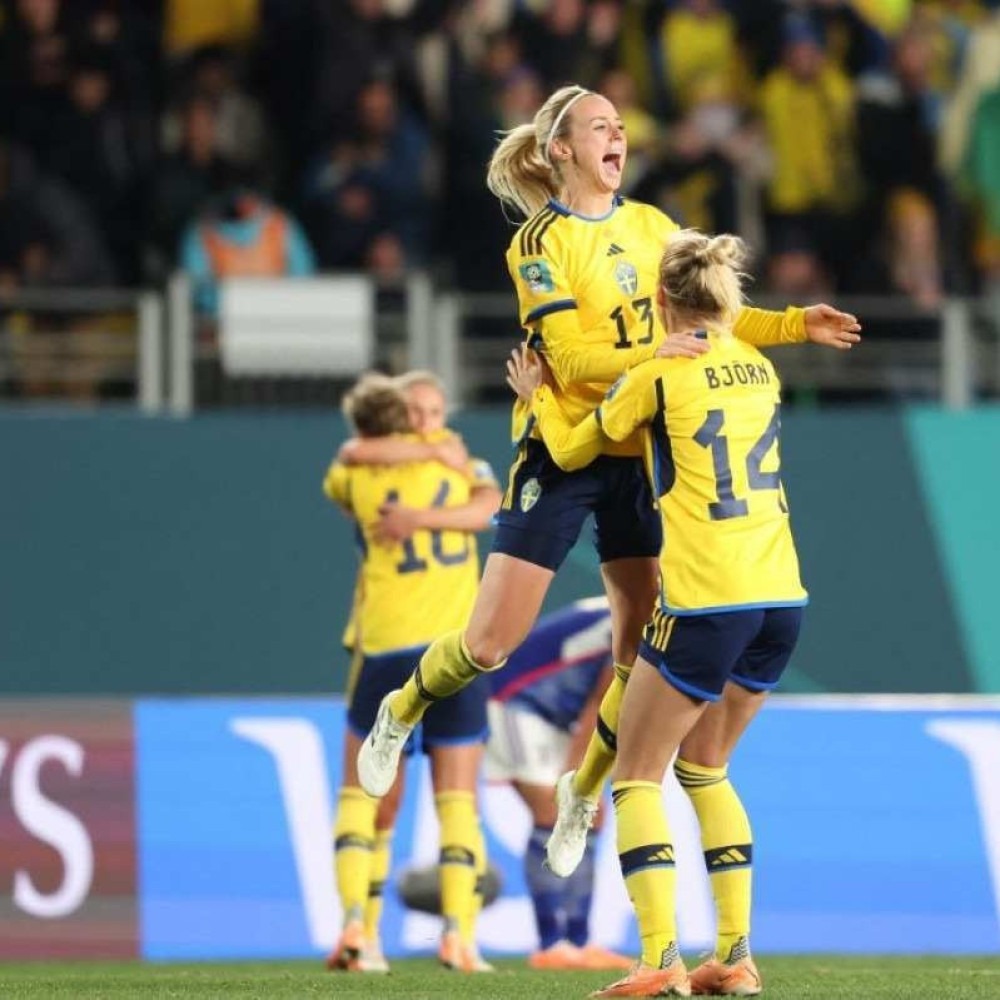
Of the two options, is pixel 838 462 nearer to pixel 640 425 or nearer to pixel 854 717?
pixel 854 717

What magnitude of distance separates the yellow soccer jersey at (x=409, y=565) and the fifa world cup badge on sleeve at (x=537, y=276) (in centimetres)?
241

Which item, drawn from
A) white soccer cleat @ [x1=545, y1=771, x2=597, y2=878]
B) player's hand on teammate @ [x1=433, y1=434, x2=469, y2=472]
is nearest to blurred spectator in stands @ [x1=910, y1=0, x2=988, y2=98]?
player's hand on teammate @ [x1=433, y1=434, x2=469, y2=472]

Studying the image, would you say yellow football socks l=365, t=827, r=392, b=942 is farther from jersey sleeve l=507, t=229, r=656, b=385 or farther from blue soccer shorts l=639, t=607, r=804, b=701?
blue soccer shorts l=639, t=607, r=804, b=701

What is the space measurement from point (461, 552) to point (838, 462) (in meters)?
4.50

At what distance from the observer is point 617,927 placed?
11.3 meters

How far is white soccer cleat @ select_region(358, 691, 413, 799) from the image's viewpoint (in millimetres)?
8453

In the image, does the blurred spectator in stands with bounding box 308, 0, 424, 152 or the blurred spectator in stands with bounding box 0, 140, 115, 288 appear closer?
the blurred spectator in stands with bounding box 0, 140, 115, 288

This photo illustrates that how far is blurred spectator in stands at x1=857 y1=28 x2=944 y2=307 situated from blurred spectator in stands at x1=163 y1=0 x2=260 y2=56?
3.55 metres

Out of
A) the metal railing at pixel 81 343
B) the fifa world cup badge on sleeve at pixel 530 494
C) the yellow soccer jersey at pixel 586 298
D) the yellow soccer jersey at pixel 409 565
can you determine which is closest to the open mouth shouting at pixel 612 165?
the yellow soccer jersey at pixel 586 298

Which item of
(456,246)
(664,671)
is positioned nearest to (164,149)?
(456,246)

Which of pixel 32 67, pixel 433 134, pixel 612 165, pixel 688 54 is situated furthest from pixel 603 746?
pixel 688 54

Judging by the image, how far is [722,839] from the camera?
7.77 m

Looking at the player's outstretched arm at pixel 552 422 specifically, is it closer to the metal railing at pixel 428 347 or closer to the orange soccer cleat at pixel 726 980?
the orange soccer cleat at pixel 726 980

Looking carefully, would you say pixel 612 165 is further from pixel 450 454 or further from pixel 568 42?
pixel 568 42
